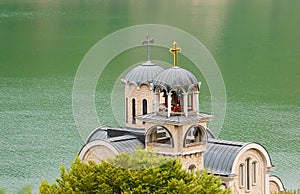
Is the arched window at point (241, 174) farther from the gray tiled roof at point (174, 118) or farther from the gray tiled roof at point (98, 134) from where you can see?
the gray tiled roof at point (98, 134)

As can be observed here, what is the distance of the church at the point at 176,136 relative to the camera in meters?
17.7

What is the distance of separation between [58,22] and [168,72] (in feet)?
158

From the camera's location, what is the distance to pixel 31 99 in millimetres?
36906

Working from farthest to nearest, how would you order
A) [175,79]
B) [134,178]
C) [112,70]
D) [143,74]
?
[112,70], [143,74], [175,79], [134,178]

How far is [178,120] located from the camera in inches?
690

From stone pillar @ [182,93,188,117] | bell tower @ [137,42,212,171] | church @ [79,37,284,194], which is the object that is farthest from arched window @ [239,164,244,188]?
stone pillar @ [182,93,188,117]

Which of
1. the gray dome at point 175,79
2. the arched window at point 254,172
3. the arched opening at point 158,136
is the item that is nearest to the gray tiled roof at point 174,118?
the arched opening at point 158,136

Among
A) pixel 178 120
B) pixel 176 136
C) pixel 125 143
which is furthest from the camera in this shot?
pixel 125 143

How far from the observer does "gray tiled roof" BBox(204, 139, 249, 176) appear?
18.5 m

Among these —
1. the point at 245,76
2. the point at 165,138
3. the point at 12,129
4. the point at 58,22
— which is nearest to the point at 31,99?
the point at 12,129

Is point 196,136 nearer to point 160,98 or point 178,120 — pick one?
point 178,120

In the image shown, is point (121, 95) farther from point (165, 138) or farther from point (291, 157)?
point (291, 157)

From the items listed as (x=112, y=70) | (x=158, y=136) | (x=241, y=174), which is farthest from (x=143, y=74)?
(x=112, y=70)

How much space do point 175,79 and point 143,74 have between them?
86.1 inches
